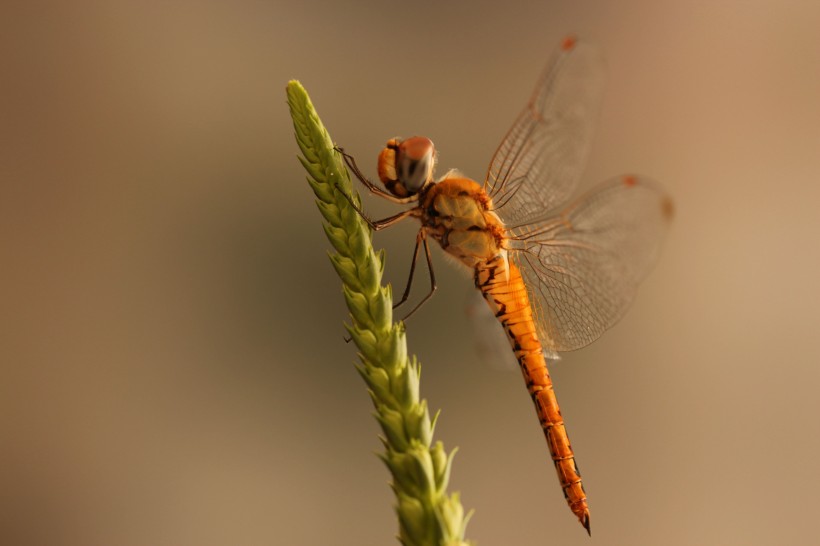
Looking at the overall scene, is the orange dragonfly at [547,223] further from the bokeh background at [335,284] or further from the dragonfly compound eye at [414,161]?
the bokeh background at [335,284]

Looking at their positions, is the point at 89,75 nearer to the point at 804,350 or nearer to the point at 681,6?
the point at 681,6

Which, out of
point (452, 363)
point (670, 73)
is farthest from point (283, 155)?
point (670, 73)

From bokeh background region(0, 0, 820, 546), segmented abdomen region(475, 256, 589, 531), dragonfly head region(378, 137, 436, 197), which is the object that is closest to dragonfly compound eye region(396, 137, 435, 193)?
dragonfly head region(378, 137, 436, 197)

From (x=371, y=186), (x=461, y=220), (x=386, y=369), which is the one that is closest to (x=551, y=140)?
(x=461, y=220)

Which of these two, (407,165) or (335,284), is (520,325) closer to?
(407,165)

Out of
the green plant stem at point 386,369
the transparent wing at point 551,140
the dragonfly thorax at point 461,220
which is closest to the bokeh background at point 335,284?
the transparent wing at point 551,140

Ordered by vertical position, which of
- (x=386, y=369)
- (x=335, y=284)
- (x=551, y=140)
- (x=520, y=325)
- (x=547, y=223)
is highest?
(x=335, y=284)

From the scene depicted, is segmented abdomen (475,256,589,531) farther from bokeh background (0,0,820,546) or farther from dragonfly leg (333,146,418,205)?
bokeh background (0,0,820,546)
